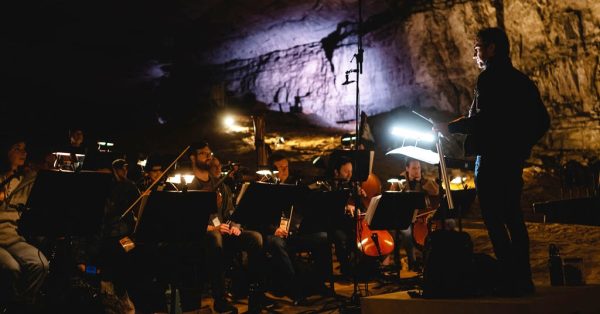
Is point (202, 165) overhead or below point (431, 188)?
overhead

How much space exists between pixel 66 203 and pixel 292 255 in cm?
332

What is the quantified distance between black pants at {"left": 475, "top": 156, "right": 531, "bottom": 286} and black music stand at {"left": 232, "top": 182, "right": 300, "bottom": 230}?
200cm

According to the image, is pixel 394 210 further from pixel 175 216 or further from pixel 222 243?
pixel 175 216

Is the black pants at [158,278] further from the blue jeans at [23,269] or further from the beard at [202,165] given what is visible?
the beard at [202,165]

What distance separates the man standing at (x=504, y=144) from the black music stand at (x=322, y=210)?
6.54ft

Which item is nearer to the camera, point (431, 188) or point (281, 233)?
point (281, 233)

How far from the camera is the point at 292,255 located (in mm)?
6207

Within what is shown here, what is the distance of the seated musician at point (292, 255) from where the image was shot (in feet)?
18.1

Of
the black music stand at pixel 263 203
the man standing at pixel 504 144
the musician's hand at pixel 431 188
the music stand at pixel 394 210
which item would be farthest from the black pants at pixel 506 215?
the musician's hand at pixel 431 188

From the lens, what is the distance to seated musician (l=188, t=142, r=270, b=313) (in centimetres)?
489

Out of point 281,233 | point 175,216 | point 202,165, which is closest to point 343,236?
point 281,233

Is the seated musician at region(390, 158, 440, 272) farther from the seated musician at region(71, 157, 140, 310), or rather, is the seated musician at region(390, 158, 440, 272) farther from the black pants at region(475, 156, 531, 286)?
the seated musician at region(71, 157, 140, 310)

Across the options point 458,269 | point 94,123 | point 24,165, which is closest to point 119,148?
point 94,123

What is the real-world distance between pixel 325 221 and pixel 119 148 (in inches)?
553
